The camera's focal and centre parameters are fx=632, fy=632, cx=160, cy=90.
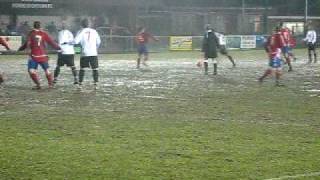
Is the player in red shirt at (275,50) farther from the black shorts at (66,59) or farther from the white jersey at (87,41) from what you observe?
the black shorts at (66,59)

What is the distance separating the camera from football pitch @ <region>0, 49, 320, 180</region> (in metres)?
7.61

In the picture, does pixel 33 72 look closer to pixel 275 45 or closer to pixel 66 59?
pixel 66 59

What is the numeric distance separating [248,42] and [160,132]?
129 ft

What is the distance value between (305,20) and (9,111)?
4931 cm

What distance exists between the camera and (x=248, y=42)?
48656 millimetres

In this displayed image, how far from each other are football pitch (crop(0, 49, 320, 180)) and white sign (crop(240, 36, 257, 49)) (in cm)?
3035

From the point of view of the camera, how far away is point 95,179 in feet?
23.2

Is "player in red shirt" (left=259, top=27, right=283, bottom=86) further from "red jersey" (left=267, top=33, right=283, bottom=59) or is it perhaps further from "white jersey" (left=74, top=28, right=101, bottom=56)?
"white jersey" (left=74, top=28, right=101, bottom=56)

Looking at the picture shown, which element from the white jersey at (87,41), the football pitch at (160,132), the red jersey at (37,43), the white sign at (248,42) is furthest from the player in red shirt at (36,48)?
the white sign at (248,42)

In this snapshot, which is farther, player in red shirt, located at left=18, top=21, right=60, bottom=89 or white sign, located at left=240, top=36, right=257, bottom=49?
white sign, located at left=240, top=36, right=257, bottom=49

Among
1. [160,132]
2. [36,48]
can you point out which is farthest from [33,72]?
[160,132]

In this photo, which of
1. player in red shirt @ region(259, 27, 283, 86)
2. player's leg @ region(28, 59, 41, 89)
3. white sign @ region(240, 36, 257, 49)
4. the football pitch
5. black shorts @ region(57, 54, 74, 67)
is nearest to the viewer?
the football pitch

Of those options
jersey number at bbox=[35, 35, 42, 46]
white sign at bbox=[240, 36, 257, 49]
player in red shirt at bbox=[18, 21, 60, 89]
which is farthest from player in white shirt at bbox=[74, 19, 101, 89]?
white sign at bbox=[240, 36, 257, 49]

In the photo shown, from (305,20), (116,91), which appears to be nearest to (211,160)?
(116,91)
